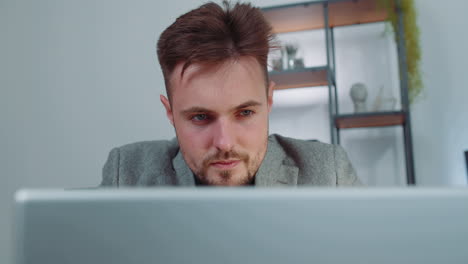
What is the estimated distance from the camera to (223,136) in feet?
3.53

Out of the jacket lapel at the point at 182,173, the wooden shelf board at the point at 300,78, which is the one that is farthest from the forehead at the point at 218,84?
the wooden shelf board at the point at 300,78

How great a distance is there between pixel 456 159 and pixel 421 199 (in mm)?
2485

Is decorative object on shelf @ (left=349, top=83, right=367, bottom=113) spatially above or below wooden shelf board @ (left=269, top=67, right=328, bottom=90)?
below

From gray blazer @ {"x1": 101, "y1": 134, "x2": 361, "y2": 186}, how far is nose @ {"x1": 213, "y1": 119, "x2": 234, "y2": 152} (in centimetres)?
24

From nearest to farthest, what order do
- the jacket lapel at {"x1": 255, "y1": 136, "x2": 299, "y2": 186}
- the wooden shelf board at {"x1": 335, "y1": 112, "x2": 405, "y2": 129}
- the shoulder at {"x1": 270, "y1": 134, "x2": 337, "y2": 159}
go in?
the jacket lapel at {"x1": 255, "y1": 136, "x2": 299, "y2": 186} < the shoulder at {"x1": 270, "y1": 134, "x2": 337, "y2": 159} < the wooden shelf board at {"x1": 335, "y1": 112, "x2": 405, "y2": 129}

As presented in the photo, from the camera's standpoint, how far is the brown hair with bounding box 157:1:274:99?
113cm

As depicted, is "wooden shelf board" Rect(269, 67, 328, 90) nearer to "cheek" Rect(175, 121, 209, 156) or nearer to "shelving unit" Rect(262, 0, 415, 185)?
"shelving unit" Rect(262, 0, 415, 185)

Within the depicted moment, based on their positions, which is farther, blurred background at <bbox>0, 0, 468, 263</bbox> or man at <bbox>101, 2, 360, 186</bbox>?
blurred background at <bbox>0, 0, 468, 263</bbox>

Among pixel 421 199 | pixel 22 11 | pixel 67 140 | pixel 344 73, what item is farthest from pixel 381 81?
pixel 22 11

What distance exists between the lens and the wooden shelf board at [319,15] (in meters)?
2.47

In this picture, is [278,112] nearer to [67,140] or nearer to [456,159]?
[456,159]

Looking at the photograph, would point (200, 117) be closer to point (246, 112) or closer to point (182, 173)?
point (246, 112)

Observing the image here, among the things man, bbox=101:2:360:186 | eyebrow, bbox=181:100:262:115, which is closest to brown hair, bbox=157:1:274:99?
man, bbox=101:2:360:186

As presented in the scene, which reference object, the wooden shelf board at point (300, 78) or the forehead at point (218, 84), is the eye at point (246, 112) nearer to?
the forehead at point (218, 84)
